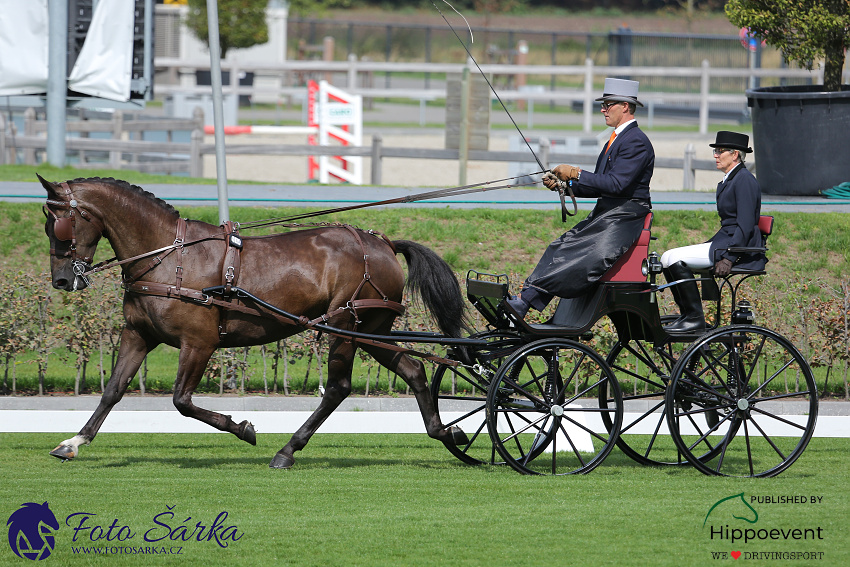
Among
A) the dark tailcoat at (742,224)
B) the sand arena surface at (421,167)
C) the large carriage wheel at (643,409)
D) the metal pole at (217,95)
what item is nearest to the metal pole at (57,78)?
the sand arena surface at (421,167)

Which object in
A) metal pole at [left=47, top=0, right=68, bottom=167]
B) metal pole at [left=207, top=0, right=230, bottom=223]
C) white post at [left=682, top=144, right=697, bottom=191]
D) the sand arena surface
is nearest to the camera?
metal pole at [left=207, top=0, right=230, bottom=223]

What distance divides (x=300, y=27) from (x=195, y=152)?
102ft

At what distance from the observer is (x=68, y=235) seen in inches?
263

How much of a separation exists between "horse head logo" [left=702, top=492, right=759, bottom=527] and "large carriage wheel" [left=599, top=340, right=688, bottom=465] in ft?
2.93

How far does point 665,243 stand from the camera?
1184 cm

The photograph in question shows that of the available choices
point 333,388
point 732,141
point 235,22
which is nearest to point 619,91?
point 732,141

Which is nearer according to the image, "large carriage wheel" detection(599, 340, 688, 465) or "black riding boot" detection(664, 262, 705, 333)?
"black riding boot" detection(664, 262, 705, 333)

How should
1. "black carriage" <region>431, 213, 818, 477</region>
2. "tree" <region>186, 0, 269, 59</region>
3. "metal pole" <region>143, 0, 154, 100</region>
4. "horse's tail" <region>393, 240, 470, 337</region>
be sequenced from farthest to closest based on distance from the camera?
"tree" <region>186, 0, 269, 59</region>
"metal pole" <region>143, 0, 154, 100</region>
"horse's tail" <region>393, 240, 470, 337</region>
"black carriage" <region>431, 213, 818, 477</region>

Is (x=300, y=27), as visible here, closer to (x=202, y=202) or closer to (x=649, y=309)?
(x=202, y=202)

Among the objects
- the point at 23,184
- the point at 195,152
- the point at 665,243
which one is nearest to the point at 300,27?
the point at 195,152

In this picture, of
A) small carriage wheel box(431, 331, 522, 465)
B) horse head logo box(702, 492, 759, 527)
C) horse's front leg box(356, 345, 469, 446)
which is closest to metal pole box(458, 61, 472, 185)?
small carriage wheel box(431, 331, 522, 465)

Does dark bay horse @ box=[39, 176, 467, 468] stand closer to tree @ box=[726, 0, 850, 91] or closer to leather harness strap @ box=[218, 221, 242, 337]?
leather harness strap @ box=[218, 221, 242, 337]

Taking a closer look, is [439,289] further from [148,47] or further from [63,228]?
[148,47]

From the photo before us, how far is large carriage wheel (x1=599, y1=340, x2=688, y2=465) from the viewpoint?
7.25 m
